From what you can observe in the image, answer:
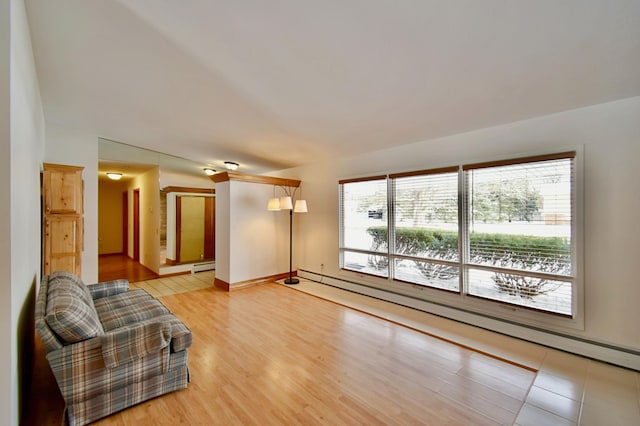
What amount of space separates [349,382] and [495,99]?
2.88 metres

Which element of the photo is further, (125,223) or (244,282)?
(125,223)

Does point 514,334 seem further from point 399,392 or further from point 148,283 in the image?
point 148,283

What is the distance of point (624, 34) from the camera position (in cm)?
175

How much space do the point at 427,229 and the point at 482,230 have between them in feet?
2.24

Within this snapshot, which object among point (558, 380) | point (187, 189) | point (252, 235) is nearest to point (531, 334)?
point (558, 380)

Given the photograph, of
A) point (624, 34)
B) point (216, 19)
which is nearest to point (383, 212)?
point (624, 34)

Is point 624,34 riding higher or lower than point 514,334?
higher

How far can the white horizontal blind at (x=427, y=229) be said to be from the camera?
3537 millimetres

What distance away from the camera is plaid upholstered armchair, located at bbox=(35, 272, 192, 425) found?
174cm

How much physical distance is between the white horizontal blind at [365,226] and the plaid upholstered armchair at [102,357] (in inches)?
119

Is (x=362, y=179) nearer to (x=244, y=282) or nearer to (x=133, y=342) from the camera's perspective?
(x=244, y=282)

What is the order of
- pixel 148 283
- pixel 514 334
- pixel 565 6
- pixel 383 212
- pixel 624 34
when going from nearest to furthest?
pixel 565 6, pixel 624 34, pixel 514 334, pixel 383 212, pixel 148 283

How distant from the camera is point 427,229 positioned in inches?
149

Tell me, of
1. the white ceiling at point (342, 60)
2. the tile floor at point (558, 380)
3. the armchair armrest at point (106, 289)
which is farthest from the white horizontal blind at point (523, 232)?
the armchair armrest at point (106, 289)
